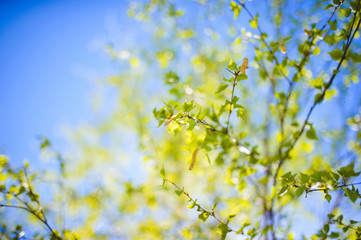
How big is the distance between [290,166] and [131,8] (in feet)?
11.9

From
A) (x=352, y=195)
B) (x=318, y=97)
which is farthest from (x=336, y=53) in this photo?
(x=352, y=195)

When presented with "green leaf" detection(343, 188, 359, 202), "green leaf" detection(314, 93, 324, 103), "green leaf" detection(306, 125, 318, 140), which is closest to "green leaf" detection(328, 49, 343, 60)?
"green leaf" detection(314, 93, 324, 103)

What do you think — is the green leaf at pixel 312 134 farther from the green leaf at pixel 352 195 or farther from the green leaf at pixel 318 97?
the green leaf at pixel 352 195

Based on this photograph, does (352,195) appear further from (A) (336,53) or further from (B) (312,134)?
(A) (336,53)

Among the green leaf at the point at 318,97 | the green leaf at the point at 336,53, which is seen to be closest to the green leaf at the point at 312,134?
the green leaf at the point at 318,97

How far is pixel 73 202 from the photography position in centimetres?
311

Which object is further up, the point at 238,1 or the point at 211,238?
the point at 238,1

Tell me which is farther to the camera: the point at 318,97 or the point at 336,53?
the point at 318,97

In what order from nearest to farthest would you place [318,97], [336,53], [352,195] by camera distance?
[352,195], [336,53], [318,97]

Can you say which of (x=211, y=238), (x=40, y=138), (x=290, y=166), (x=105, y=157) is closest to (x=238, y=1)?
(x=40, y=138)

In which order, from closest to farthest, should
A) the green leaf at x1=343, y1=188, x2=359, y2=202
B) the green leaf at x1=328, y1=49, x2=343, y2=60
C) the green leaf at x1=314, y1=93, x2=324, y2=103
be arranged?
1. the green leaf at x1=343, y1=188, x2=359, y2=202
2. the green leaf at x1=328, y1=49, x2=343, y2=60
3. the green leaf at x1=314, y1=93, x2=324, y2=103

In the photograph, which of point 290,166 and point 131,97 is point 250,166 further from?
point 131,97

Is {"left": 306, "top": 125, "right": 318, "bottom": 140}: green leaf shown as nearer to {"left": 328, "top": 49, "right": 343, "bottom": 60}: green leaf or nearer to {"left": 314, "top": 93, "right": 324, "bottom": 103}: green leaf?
{"left": 314, "top": 93, "right": 324, "bottom": 103}: green leaf

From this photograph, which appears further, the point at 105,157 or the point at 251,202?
the point at 105,157
